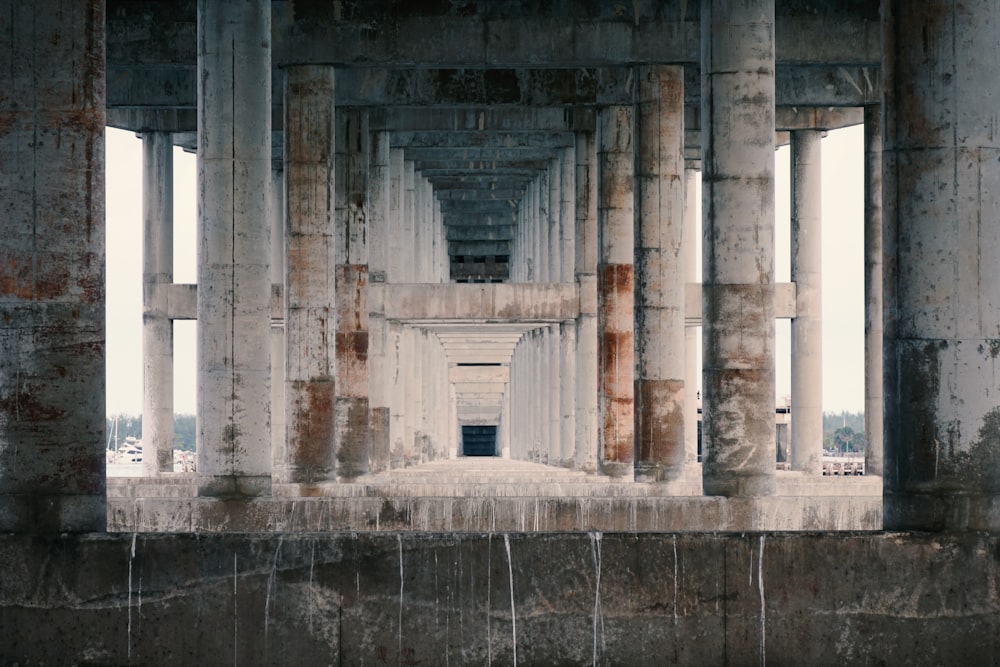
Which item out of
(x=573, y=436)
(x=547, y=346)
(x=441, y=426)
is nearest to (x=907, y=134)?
(x=573, y=436)

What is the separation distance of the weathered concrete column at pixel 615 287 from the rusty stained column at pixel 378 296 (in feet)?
18.2

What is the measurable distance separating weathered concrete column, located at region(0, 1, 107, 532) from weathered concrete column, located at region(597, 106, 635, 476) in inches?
809

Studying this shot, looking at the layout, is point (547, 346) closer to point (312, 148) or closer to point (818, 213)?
point (818, 213)

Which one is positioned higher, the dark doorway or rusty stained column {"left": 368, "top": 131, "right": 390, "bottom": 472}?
rusty stained column {"left": 368, "top": 131, "right": 390, "bottom": 472}

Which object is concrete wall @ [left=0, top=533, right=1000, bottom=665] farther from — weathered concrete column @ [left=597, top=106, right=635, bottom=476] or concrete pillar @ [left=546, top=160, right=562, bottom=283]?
concrete pillar @ [left=546, top=160, right=562, bottom=283]

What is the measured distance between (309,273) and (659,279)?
18.3 feet

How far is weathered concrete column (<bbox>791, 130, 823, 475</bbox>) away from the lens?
42062 millimetres

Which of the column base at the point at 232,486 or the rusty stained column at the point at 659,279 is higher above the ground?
the rusty stained column at the point at 659,279

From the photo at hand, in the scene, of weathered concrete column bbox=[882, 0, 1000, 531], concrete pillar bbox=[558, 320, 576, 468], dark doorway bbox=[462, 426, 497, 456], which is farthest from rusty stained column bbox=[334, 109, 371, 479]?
dark doorway bbox=[462, 426, 497, 456]

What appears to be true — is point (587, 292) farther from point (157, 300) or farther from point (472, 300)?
point (157, 300)

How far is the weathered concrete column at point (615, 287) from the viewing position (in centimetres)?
3222

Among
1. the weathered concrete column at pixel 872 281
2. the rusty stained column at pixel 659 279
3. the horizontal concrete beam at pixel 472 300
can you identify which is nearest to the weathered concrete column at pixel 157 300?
the horizontal concrete beam at pixel 472 300

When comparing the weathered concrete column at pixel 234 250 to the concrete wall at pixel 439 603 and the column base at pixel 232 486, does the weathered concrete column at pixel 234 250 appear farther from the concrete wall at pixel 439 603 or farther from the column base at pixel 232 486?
the concrete wall at pixel 439 603

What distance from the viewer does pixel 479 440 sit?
4092 inches
